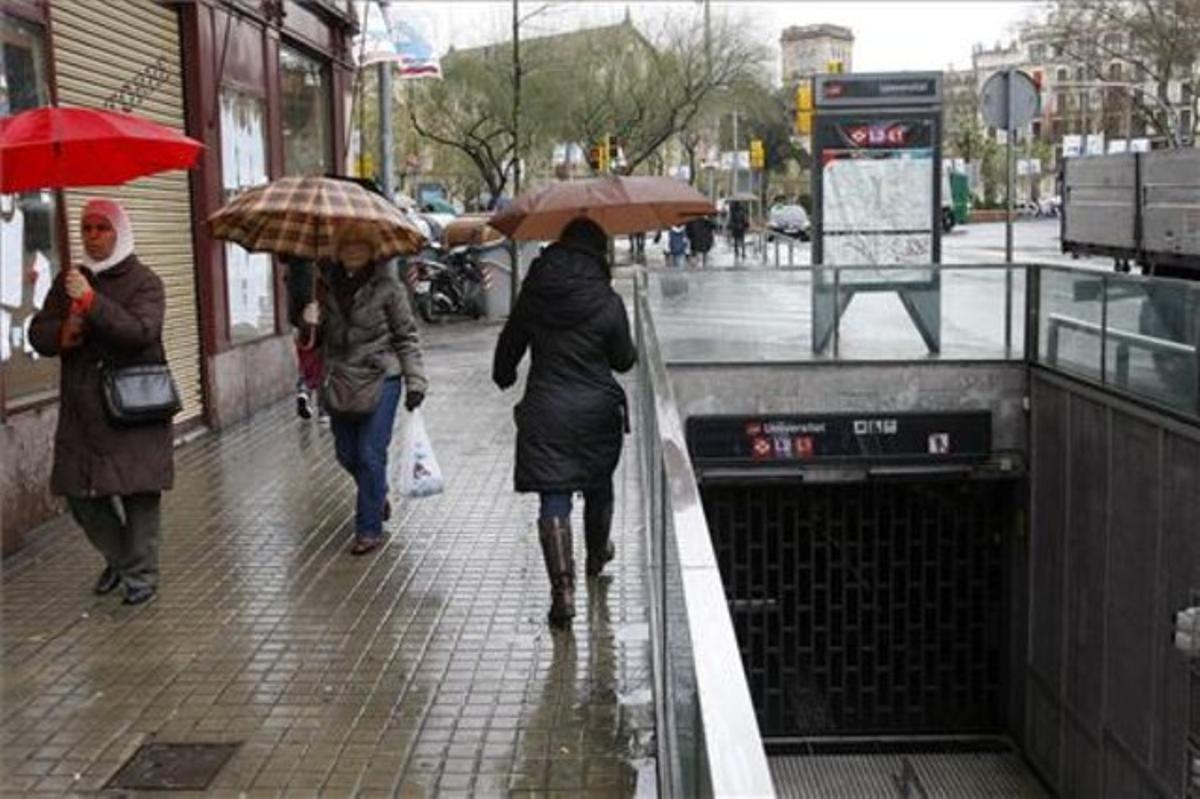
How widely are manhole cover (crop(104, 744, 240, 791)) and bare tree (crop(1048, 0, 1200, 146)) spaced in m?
40.7

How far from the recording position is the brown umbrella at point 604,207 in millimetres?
6621

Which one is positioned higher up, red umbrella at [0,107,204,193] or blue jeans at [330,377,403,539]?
red umbrella at [0,107,204,193]

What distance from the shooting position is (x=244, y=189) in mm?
12891

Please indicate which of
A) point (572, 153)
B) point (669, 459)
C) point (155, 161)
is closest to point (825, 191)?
point (155, 161)

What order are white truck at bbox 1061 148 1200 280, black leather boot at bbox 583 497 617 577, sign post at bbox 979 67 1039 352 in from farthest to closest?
white truck at bbox 1061 148 1200 280 < sign post at bbox 979 67 1039 352 < black leather boot at bbox 583 497 617 577

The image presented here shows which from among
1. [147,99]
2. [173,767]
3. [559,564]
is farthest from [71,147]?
[147,99]

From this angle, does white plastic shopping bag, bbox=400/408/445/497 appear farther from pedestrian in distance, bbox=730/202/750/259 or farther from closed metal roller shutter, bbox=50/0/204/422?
pedestrian in distance, bbox=730/202/750/259

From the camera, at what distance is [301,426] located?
12.0m

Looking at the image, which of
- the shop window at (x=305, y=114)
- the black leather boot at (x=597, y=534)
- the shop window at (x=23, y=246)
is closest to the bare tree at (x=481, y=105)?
the shop window at (x=305, y=114)

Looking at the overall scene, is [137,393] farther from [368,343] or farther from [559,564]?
[559,564]

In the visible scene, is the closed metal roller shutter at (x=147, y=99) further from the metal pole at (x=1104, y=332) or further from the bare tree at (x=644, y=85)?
the bare tree at (x=644, y=85)

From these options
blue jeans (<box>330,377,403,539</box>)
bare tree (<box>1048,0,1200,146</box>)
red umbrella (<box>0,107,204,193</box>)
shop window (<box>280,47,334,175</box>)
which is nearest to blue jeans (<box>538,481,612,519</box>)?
blue jeans (<box>330,377,403,539</box>)

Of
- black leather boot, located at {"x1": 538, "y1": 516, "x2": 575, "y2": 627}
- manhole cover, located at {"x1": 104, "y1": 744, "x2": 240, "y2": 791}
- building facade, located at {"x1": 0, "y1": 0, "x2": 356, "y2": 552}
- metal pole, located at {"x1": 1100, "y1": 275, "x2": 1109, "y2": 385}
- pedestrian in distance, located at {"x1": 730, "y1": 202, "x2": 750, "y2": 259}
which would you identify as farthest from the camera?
pedestrian in distance, located at {"x1": 730, "y1": 202, "x2": 750, "y2": 259}

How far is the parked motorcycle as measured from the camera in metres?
23.4
